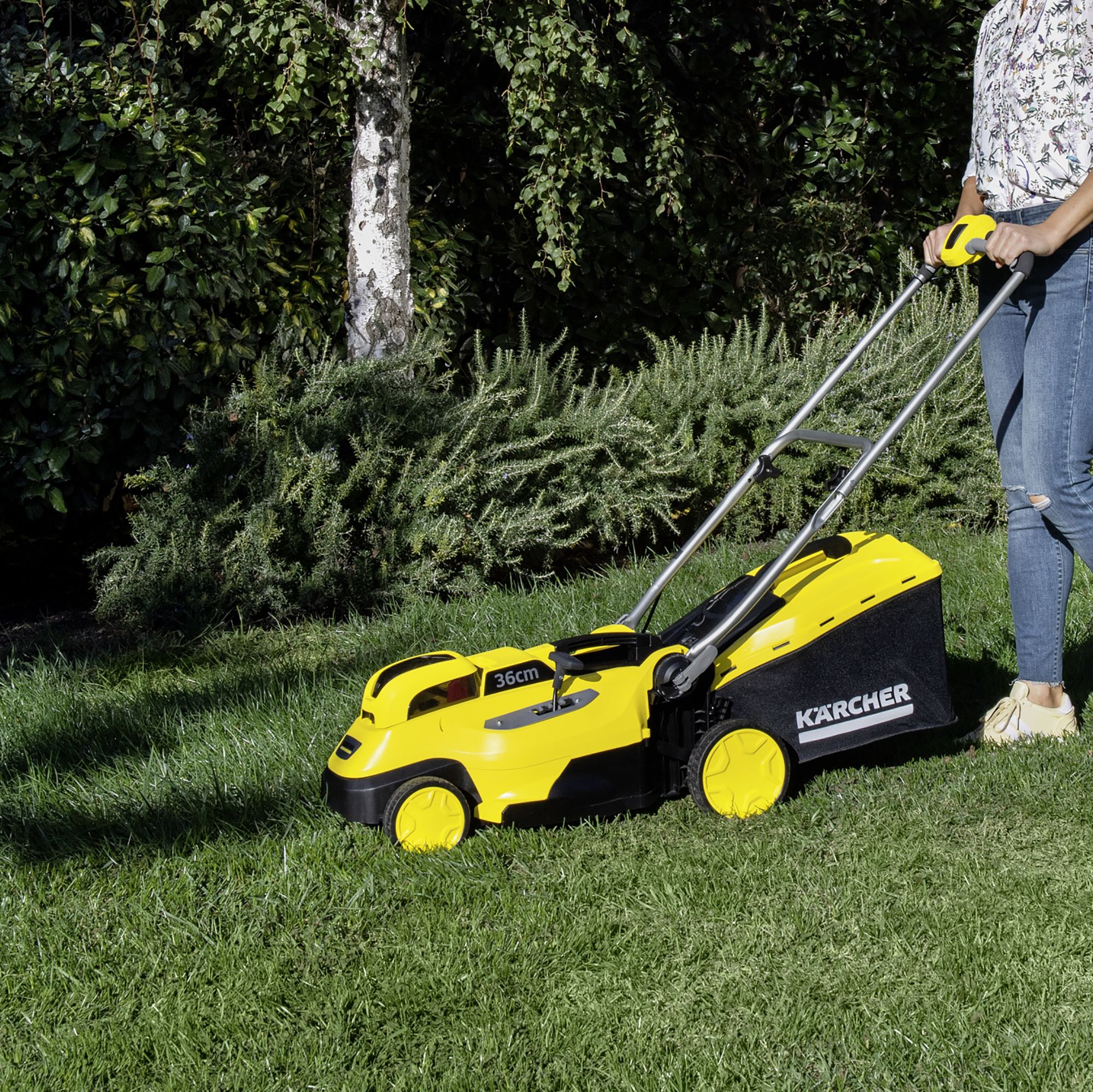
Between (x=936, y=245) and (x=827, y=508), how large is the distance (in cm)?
75

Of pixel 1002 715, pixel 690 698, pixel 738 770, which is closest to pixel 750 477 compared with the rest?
pixel 690 698

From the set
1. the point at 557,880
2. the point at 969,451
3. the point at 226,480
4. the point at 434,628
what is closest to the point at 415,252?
the point at 226,480

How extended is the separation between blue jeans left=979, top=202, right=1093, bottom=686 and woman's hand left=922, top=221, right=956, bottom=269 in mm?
135

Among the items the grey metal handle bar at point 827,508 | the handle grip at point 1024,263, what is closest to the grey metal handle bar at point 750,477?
the grey metal handle bar at point 827,508

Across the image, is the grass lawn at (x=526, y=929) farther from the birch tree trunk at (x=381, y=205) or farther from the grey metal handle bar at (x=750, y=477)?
the birch tree trunk at (x=381, y=205)

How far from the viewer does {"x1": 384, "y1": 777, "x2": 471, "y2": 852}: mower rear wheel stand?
260 cm

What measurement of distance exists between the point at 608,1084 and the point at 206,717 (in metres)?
1.84

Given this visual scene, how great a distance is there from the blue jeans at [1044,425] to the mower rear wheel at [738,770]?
0.85 m

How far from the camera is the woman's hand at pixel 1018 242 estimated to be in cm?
276

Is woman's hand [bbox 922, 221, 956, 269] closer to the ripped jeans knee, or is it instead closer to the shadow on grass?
the ripped jeans knee

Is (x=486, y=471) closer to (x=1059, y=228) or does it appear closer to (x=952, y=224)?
(x=952, y=224)

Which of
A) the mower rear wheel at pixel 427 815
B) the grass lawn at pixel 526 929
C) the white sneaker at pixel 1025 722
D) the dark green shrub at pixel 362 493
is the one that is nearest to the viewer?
the grass lawn at pixel 526 929

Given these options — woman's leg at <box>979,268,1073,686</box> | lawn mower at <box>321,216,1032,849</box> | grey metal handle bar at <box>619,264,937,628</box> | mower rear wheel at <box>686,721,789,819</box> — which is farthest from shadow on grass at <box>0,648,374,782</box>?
woman's leg at <box>979,268,1073,686</box>

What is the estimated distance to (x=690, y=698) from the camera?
2.82 metres
